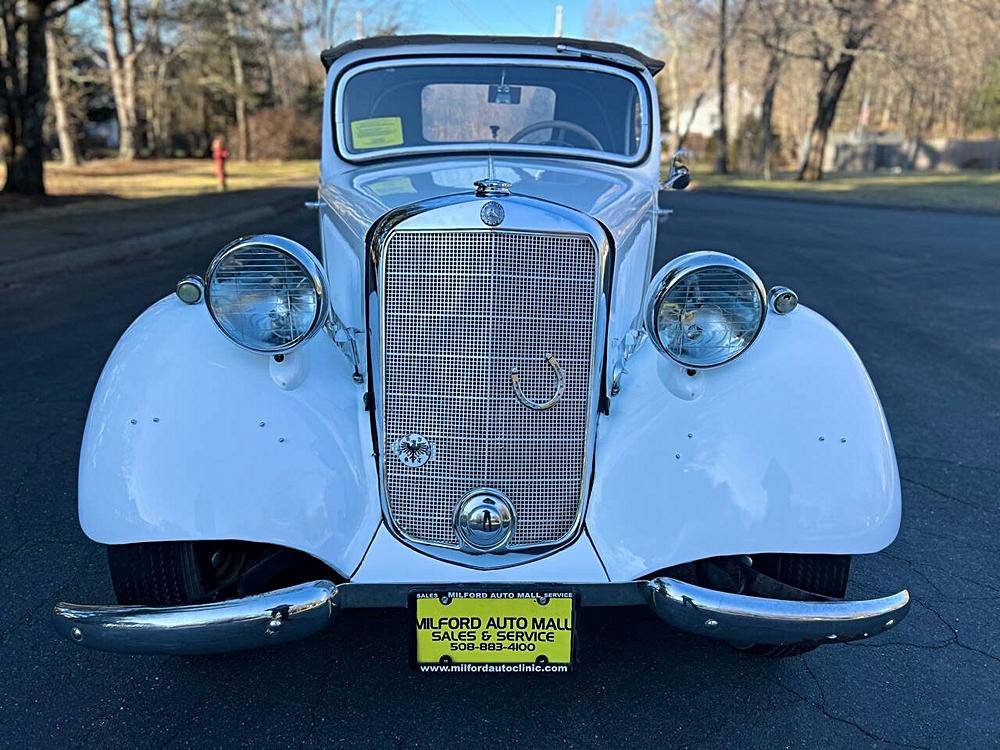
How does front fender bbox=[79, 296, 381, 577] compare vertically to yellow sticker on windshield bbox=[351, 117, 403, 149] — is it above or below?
below

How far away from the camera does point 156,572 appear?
91.4 inches

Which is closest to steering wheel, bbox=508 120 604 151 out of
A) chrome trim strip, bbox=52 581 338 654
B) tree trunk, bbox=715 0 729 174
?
chrome trim strip, bbox=52 581 338 654

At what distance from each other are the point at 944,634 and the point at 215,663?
2546mm

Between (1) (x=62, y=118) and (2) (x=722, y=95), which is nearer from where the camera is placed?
(1) (x=62, y=118)

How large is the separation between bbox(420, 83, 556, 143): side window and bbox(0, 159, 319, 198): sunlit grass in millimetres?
11955

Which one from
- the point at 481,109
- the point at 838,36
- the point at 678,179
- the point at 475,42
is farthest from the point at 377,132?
the point at 838,36

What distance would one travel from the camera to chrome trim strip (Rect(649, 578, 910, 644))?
2.07 metres

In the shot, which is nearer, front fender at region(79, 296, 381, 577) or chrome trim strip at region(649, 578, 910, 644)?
chrome trim strip at region(649, 578, 910, 644)

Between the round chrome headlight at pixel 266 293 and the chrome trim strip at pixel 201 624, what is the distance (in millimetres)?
744

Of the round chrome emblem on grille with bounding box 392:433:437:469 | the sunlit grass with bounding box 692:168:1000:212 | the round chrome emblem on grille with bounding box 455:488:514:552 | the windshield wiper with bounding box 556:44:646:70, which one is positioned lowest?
the sunlit grass with bounding box 692:168:1000:212

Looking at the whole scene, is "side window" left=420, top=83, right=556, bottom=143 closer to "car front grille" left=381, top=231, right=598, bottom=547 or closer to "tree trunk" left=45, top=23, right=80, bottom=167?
"car front grille" left=381, top=231, right=598, bottom=547

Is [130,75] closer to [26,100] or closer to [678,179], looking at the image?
[26,100]

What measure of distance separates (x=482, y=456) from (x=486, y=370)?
0.25m

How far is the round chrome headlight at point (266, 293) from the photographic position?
230 cm
